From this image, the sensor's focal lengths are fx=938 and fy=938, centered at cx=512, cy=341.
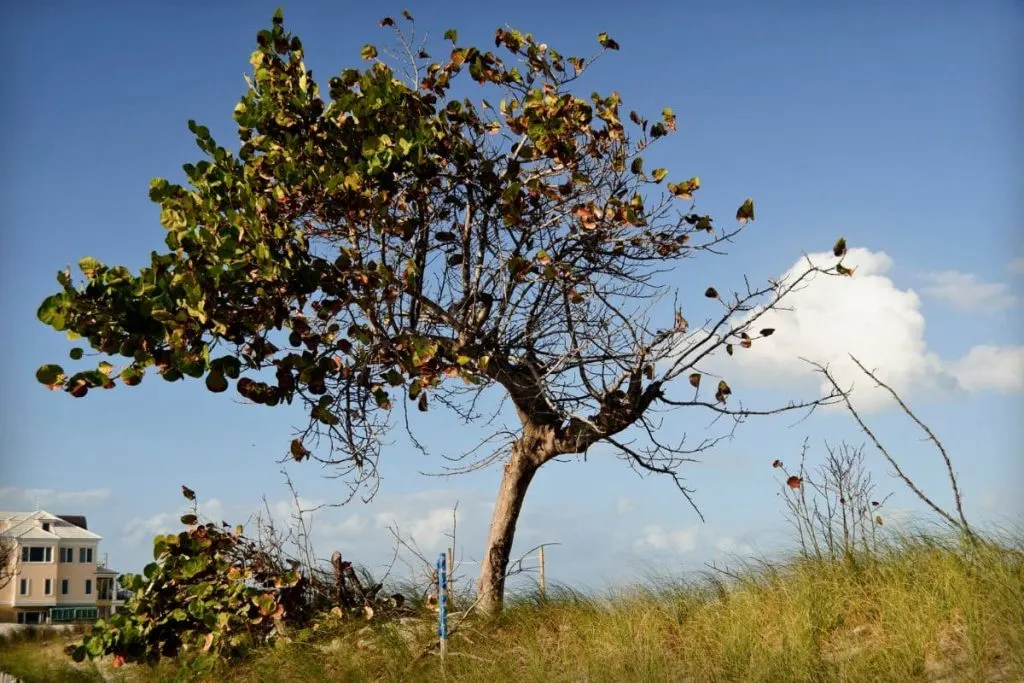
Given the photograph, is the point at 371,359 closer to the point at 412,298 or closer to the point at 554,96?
the point at 412,298

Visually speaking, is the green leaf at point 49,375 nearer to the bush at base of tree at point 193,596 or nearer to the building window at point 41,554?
the bush at base of tree at point 193,596

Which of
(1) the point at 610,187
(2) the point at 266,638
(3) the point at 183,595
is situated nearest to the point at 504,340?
(1) the point at 610,187

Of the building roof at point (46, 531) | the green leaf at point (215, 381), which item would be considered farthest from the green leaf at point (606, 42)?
the building roof at point (46, 531)

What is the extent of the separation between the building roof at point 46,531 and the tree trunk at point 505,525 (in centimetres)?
3344

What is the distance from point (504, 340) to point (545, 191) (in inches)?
57.1

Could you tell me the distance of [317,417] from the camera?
7852mm

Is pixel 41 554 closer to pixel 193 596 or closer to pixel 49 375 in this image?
pixel 193 596

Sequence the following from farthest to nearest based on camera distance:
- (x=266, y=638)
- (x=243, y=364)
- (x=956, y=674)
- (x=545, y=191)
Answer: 1. (x=266, y=638)
2. (x=545, y=191)
3. (x=243, y=364)
4. (x=956, y=674)

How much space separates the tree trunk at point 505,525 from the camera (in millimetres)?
9211

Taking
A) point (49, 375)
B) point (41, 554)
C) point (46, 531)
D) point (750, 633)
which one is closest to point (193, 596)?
point (49, 375)

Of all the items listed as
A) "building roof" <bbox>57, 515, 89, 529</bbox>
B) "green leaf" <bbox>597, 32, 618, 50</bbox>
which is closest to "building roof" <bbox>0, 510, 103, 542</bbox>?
"building roof" <bbox>57, 515, 89, 529</bbox>

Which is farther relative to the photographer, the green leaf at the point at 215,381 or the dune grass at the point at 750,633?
the green leaf at the point at 215,381

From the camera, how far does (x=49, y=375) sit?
7531 mm

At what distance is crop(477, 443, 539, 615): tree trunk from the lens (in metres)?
9.21
